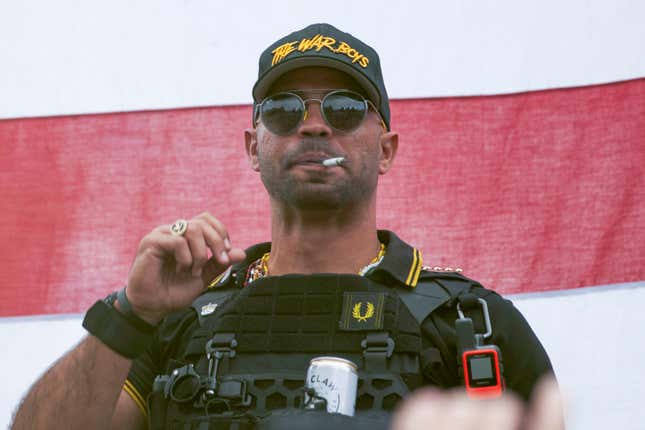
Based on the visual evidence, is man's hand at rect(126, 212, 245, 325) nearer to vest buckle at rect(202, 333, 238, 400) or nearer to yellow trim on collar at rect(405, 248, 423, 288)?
vest buckle at rect(202, 333, 238, 400)

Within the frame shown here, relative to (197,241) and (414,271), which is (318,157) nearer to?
(414,271)

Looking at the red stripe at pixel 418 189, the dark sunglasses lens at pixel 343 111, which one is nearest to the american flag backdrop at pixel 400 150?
the red stripe at pixel 418 189

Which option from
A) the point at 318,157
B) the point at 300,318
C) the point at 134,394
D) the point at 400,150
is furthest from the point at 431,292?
the point at 400,150

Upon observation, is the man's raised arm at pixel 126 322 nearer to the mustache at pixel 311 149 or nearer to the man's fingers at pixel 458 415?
the mustache at pixel 311 149

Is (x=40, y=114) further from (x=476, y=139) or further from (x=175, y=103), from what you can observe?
(x=476, y=139)

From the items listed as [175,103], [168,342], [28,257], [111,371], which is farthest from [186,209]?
[111,371]

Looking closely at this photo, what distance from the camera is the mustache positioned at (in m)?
A: 2.10

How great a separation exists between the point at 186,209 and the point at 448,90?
106 cm

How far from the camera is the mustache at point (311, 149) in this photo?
210 cm

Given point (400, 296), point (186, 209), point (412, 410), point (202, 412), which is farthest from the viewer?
point (186, 209)

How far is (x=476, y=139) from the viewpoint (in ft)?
9.57

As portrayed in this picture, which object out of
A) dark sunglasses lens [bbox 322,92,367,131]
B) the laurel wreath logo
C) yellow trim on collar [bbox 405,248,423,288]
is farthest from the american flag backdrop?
the laurel wreath logo

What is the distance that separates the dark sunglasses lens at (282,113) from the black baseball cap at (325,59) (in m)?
0.09

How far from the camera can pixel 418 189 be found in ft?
9.61
